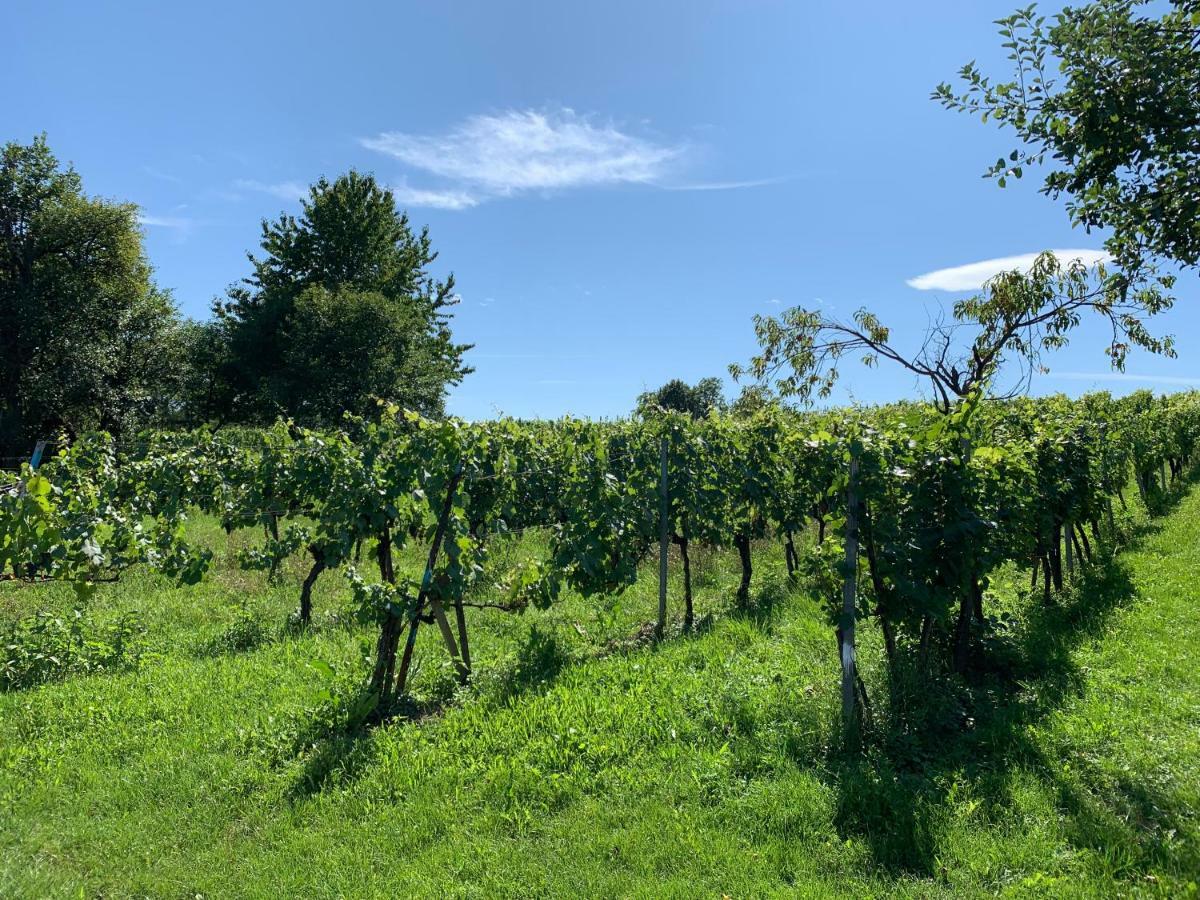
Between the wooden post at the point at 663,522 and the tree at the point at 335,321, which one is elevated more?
the tree at the point at 335,321

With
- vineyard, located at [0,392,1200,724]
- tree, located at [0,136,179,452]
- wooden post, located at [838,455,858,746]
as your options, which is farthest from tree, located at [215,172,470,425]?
wooden post, located at [838,455,858,746]

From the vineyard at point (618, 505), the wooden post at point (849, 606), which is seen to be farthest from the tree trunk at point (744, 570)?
the wooden post at point (849, 606)

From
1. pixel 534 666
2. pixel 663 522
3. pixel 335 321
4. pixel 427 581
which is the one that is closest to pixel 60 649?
pixel 427 581

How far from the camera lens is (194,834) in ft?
11.6

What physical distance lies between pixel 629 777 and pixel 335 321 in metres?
24.1

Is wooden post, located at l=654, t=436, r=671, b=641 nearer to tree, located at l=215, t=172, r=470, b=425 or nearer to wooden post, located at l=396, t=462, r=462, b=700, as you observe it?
wooden post, located at l=396, t=462, r=462, b=700

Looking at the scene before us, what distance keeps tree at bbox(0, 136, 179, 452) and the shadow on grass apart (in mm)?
27748

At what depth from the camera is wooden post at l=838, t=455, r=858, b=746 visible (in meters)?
4.07

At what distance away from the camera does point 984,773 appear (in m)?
3.60

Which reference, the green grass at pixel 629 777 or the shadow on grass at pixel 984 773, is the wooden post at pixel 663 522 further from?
the shadow on grass at pixel 984 773

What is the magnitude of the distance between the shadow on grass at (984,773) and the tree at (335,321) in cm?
2192

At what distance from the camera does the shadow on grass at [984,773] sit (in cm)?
300

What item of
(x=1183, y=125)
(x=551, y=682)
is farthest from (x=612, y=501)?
(x=1183, y=125)

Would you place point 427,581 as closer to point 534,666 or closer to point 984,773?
point 534,666
